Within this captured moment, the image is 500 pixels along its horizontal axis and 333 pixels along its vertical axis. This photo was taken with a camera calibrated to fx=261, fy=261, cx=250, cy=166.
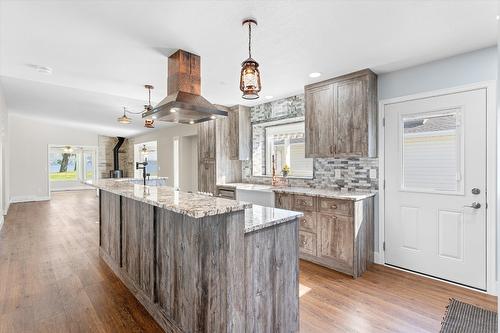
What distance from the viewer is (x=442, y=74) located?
2.89 m

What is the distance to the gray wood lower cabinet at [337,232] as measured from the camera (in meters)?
3.03

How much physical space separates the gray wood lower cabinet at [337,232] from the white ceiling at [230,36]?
167 cm

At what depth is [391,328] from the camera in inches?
81.8

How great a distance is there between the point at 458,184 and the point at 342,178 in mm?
1309

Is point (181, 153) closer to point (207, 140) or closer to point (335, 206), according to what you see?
point (207, 140)

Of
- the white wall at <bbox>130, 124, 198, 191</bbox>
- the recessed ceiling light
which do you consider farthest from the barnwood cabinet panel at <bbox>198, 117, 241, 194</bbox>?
the recessed ceiling light

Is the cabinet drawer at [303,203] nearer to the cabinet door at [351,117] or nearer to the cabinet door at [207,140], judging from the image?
the cabinet door at [351,117]

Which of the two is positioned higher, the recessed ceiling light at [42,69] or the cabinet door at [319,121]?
the recessed ceiling light at [42,69]

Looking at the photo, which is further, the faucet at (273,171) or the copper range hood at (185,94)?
the faucet at (273,171)

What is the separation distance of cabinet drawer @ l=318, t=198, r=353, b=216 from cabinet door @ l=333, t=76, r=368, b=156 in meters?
0.64

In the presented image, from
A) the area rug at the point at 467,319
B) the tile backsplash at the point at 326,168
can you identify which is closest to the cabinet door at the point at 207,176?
the tile backsplash at the point at 326,168

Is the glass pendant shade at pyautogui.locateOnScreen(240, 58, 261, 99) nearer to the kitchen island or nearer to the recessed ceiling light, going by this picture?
the kitchen island

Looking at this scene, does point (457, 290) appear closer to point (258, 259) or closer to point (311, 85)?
point (258, 259)

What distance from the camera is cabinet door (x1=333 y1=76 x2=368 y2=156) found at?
126 inches
